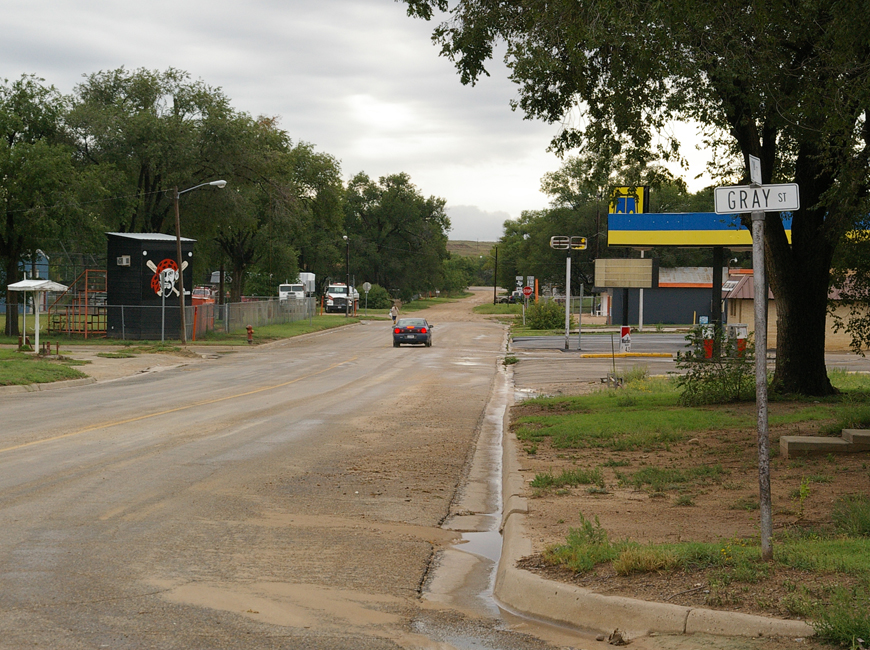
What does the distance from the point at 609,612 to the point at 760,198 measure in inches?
126

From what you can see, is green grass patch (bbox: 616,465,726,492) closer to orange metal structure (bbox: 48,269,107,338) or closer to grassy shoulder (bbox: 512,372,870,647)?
grassy shoulder (bbox: 512,372,870,647)

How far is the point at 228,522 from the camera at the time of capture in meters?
8.36

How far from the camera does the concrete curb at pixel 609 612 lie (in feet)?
16.5

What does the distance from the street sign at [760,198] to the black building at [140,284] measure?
125ft

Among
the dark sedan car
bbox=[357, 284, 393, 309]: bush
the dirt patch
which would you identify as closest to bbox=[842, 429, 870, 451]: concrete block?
the dirt patch

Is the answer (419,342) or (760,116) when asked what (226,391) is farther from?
(419,342)

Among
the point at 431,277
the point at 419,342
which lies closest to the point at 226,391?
the point at 419,342

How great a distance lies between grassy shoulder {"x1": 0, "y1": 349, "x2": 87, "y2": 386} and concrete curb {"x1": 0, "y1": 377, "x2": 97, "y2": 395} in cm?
16

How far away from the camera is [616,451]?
12578 millimetres

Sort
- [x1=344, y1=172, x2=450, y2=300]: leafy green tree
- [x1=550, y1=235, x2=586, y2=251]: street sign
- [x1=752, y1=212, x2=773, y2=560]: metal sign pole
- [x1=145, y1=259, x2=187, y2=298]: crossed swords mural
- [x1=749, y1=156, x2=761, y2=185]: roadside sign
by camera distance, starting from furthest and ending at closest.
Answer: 1. [x1=344, y1=172, x2=450, y2=300]: leafy green tree
2. [x1=145, y1=259, x2=187, y2=298]: crossed swords mural
3. [x1=550, y1=235, x2=586, y2=251]: street sign
4. [x1=749, y1=156, x2=761, y2=185]: roadside sign
5. [x1=752, y1=212, x2=773, y2=560]: metal sign pole

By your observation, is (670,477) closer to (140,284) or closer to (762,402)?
(762,402)

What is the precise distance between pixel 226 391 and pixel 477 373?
1014 cm

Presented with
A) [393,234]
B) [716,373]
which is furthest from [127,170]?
[393,234]

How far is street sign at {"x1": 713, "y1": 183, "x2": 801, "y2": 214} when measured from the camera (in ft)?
21.1
